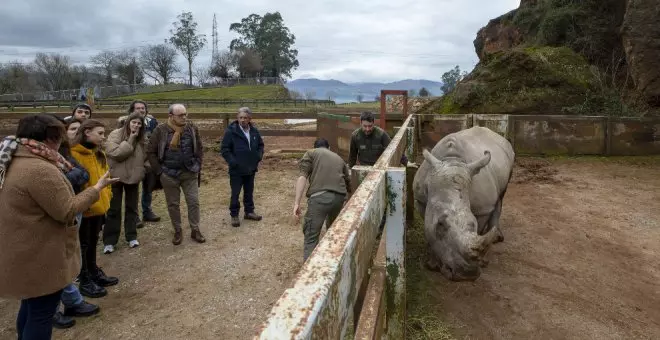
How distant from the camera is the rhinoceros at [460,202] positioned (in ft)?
11.1

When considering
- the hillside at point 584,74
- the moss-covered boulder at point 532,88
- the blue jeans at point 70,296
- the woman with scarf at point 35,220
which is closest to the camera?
the woman with scarf at point 35,220

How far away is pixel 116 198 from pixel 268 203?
2725 millimetres

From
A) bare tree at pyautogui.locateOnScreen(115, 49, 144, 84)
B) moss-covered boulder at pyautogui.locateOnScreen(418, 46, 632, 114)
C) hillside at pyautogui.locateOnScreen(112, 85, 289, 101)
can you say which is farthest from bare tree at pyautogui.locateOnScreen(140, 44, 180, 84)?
moss-covered boulder at pyautogui.locateOnScreen(418, 46, 632, 114)

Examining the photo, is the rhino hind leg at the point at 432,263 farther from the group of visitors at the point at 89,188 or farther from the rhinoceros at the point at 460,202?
the group of visitors at the point at 89,188

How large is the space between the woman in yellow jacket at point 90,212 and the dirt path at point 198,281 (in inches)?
8.8

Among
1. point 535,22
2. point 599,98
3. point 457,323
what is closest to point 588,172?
point 599,98

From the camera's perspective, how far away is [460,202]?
3721mm

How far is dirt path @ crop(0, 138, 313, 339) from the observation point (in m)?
3.67

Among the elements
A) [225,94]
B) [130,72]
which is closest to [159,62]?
[130,72]

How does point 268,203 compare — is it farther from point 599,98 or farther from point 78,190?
point 599,98

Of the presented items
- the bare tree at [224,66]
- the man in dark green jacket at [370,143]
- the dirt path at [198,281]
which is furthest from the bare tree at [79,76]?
the man in dark green jacket at [370,143]

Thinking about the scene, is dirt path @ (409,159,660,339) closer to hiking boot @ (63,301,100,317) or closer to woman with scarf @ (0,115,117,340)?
woman with scarf @ (0,115,117,340)

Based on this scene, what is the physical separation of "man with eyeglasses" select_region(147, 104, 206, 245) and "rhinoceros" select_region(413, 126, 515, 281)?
2.97 metres

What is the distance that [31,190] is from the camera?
2654 millimetres
